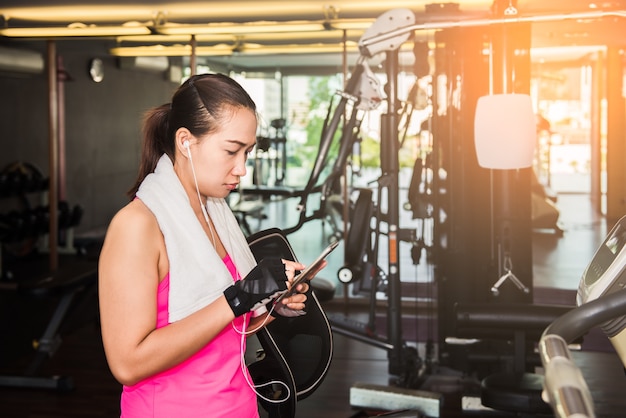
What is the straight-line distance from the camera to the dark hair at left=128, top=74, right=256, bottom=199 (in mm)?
1598

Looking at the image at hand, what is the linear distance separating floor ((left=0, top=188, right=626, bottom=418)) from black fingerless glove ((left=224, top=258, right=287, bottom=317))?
8.15 ft

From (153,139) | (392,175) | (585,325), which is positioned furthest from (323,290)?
(585,325)

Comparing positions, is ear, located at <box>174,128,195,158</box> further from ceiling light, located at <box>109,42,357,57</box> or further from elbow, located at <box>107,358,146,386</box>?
ceiling light, located at <box>109,42,357,57</box>

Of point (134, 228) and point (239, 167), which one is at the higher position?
point (239, 167)

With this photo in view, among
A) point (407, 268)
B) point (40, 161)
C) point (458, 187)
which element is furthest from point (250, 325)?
point (40, 161)

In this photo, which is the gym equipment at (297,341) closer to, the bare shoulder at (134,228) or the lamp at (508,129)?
the bare shoulder at (134,228)

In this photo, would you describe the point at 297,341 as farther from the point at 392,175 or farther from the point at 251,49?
the point at 251,49

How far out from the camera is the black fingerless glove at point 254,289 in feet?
4.84

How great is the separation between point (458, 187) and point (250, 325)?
2.84 meters

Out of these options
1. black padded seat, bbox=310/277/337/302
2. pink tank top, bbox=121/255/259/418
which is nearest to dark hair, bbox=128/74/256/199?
pink tank top, bbox=121/255/259/418

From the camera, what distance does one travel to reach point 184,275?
1.55 metres

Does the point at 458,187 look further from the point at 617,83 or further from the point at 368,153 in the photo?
the point at 617,83

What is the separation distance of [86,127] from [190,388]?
7519mm

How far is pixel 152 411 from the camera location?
1577 millimetres
